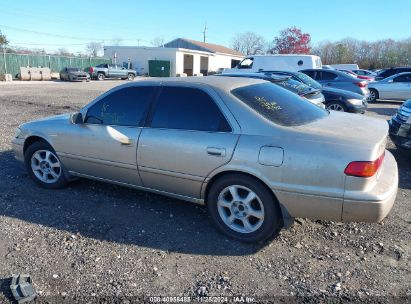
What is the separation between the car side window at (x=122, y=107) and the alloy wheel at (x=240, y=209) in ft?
4.40

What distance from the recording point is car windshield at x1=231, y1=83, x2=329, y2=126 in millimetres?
3389

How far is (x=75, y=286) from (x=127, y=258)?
Result: 520 mm

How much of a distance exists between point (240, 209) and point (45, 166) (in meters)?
2.89

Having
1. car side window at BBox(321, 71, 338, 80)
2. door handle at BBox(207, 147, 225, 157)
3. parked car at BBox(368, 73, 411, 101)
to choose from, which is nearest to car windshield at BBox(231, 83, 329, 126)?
door handle at BBox(207, 147, 225, 157)

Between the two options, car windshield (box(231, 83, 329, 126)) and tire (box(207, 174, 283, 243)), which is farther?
car windshield (box(231, 83, 329, 126))

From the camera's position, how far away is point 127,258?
3.18m

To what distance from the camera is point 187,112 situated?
364cm

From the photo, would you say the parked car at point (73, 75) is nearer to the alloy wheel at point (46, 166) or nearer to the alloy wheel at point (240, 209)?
the alloy wheel at point (46, 166)

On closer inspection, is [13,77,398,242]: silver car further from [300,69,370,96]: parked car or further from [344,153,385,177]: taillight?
A: [300,69,370,96]: parked car

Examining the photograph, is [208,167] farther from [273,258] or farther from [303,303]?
[303,303]

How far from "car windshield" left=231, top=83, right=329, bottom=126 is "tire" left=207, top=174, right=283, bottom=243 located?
26.8 inches

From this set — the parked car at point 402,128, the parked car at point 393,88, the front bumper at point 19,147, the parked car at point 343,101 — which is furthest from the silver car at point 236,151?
the parked car at point 393,88

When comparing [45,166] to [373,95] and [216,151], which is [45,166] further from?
[373,95]

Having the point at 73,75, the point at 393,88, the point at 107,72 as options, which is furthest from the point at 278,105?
the point at 107,72
